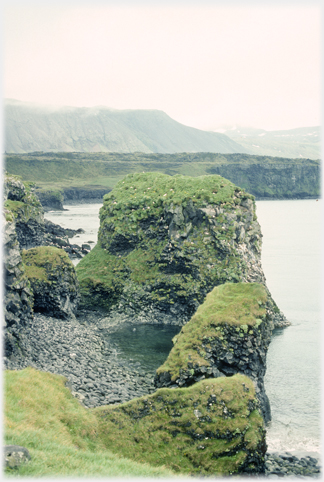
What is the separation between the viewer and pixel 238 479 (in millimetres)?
19406

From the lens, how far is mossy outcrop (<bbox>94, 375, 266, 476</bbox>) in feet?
65.3

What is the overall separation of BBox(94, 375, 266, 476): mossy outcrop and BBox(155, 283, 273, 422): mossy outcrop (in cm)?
380

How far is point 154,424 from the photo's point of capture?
2139 cm

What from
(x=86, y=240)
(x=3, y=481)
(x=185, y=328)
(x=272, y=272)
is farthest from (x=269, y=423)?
(x=86, y=240)

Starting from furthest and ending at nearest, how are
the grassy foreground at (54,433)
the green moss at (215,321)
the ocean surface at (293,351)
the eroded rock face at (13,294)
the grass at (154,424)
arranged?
the eroded rock face at (13,294)
the ocean surface at (293,351)
the green moss at (215,321)
the grass at (154,424)
the grassy foreground at (54,433)

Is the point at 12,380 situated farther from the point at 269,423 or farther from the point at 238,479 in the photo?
the point at 269,423

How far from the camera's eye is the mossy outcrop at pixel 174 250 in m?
48.2

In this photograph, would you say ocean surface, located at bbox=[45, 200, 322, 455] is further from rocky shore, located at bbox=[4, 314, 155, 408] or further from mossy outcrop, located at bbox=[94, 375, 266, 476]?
mossy outcrop, located at bbox=[94, 375, 266, 476]

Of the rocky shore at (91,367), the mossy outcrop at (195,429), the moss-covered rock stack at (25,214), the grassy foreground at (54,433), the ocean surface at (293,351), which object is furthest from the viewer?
the moss-covered rock stack at (25,214)

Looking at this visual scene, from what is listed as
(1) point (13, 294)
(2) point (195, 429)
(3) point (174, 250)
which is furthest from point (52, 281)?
(2) point (195, 429)

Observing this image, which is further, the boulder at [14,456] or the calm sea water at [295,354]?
the calm sea water at [295,354]

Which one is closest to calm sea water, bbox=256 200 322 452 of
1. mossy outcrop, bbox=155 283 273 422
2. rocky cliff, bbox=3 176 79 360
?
mossy outcrop, bbox=155 283 273 422

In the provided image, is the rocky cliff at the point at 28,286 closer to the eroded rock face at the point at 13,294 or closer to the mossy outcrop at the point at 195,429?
the eroded rock face at the point at 13,294

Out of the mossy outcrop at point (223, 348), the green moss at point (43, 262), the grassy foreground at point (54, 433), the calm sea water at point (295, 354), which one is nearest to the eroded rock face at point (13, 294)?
the grassy foreground at point (54, 433)
